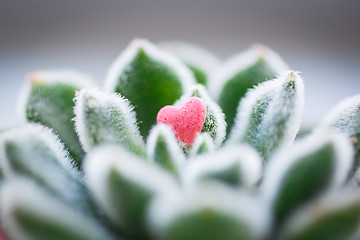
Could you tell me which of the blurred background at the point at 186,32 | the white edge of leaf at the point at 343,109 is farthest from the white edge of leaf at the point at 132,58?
the blurred background at the point at 186,32

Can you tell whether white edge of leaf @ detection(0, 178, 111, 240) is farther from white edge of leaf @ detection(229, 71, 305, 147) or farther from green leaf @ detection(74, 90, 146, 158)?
white edge of leaf @ detection(229, 71, 305, 147)

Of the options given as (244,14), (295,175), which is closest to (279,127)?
(295,175)

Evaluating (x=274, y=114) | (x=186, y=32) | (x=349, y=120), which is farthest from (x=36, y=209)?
(x=186, y=32)

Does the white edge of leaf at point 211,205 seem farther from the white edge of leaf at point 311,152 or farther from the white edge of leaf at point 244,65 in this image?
the white edge of leaf at point 244,65

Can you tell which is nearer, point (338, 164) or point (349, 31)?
point (338, 164)

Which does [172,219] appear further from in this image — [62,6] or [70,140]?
[62,6]

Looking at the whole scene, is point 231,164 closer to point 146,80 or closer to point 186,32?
point 146,80
